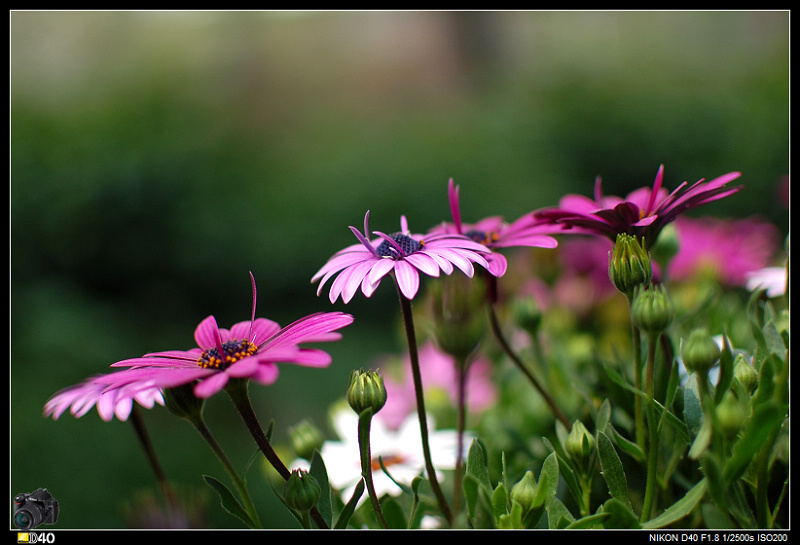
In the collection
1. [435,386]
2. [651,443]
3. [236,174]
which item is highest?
[236,174]

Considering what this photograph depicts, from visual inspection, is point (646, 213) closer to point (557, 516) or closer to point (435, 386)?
point (557, 516)

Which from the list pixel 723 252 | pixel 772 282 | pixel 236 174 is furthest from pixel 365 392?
pixel 236 174

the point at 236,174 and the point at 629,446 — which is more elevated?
the point at 236,174

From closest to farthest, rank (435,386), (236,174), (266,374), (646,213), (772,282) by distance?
(266,374)
(646,213)
(772,282)
(435,386)
(236,174)

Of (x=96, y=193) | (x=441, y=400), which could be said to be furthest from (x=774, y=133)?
(x=96, y=193)

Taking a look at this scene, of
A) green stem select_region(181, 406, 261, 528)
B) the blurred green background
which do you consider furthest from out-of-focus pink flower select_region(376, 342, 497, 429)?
the blurred green background

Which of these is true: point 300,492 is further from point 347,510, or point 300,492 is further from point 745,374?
Result: point 745,374

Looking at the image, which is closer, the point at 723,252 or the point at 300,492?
the point at 300,492

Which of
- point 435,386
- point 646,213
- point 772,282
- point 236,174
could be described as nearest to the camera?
point 646,213
